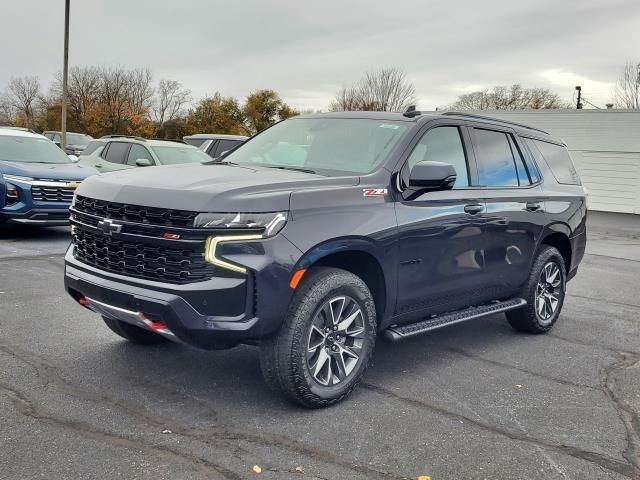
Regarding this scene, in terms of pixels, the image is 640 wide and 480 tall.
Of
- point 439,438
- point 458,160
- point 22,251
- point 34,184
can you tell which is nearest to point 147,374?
point 439,438

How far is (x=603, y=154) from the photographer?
84.3 ft

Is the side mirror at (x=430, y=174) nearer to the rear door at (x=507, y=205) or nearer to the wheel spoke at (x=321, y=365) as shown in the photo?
the rear door at (x=507, y=205)

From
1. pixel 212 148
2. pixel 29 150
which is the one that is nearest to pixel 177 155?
pixel 29 150

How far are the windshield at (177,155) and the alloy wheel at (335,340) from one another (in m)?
9.44

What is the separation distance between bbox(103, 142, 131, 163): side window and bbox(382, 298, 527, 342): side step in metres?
10.3

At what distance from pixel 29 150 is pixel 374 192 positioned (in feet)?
28.8

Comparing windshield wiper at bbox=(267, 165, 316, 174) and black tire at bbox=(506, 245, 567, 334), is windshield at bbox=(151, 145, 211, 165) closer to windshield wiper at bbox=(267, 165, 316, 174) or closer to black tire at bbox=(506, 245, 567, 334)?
black tire at bbox=(506, 245, 567, 334)

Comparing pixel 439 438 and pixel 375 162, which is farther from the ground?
pixel 375 162

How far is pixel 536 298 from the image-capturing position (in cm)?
606

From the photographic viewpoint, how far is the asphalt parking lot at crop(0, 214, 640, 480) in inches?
130

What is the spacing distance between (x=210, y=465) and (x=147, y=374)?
1425mm

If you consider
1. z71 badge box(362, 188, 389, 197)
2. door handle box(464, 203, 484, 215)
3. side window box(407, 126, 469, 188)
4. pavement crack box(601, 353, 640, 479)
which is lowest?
pavement crack box(601, 353, 640, 479)

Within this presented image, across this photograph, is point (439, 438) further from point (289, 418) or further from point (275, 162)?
point (275, 162)

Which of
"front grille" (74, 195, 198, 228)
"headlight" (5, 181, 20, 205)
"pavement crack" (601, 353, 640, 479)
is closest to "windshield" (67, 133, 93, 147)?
"headlight" (5, 181, 20, 205)
